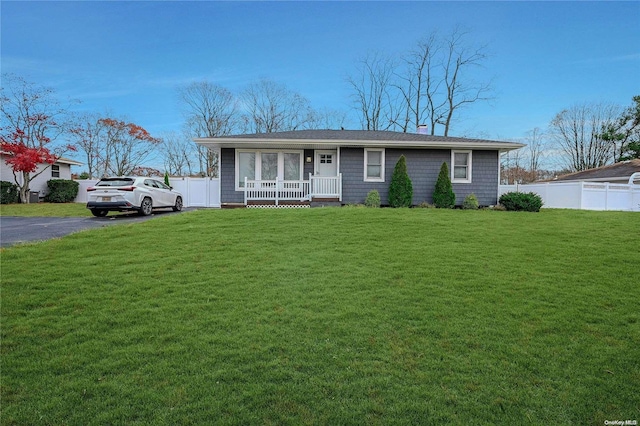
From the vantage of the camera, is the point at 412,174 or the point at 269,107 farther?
the point at 269,107

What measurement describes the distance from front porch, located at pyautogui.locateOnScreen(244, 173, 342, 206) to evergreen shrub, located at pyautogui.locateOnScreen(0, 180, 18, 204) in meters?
15.4

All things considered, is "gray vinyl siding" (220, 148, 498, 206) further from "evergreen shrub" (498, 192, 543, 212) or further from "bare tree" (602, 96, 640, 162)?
"bare tree" (602, 96, 640, 162)

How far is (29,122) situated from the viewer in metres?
22.0

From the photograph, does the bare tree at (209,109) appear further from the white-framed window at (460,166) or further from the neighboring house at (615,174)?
the neighboring house at (615,174)

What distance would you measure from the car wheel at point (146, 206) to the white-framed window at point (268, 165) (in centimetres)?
352

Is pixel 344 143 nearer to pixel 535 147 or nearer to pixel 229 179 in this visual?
pixel 229 179

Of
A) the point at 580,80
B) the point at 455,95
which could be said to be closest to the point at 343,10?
the point at 580,80

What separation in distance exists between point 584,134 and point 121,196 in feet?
142

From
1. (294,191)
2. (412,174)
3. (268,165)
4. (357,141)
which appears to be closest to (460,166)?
(412,174)

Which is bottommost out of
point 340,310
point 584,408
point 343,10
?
point 584,408

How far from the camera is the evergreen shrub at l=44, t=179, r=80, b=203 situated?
816 inches

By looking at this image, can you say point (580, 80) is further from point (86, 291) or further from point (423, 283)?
point (86, 291)

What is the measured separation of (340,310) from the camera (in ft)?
12.6

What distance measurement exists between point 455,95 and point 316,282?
98.7 ft
